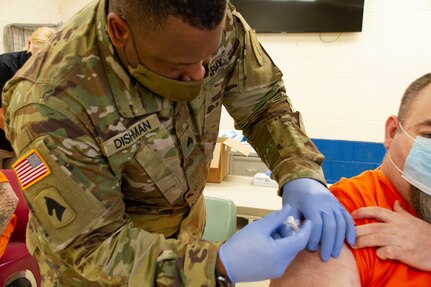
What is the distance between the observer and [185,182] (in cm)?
120

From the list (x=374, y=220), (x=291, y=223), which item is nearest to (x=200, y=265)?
(x=291, y=223)

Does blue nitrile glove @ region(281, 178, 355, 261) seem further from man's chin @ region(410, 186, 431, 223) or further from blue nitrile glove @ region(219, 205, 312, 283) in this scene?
man's chin @ region(410, 186, 431, 223)

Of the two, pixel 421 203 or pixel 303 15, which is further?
pixel 303 15

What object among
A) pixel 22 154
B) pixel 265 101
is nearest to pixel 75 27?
pixel 22 154

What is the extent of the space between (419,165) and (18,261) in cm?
198

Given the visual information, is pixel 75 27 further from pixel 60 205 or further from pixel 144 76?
pixel 60 205

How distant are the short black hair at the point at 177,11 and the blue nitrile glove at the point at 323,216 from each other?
2.09 ft

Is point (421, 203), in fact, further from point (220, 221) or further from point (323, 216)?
point (220, 221)

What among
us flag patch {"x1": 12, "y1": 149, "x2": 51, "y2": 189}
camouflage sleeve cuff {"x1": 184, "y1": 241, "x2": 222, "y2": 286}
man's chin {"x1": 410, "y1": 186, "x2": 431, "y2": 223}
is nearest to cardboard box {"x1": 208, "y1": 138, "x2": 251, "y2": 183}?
man's chin {"x1": 410, "y1": 186, "x2": 431, "y2": 223}

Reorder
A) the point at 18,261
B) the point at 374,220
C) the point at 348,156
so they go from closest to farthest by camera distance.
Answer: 1. the point at 374,220
2. the point at 18,261
3. the point at 348,156

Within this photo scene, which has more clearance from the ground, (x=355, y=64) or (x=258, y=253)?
(x=355, y=64)

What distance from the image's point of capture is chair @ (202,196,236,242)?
196 cm

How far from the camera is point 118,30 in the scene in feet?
2.73

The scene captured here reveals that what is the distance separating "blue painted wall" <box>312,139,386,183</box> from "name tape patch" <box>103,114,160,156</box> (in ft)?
10.4
